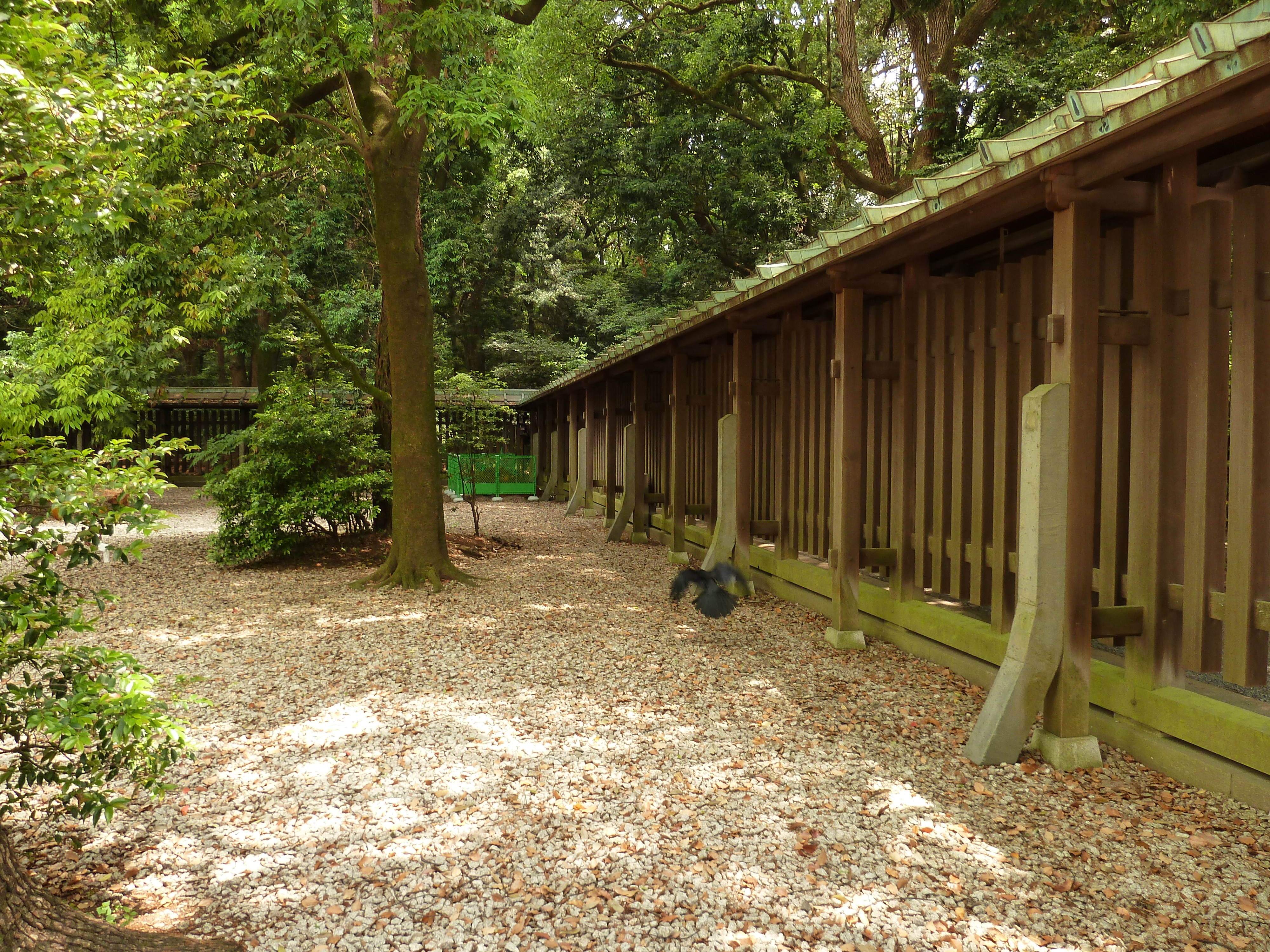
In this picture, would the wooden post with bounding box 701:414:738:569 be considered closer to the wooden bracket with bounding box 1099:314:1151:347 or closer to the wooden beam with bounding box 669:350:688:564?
the wooden beam with bounding box 669:350:688:564

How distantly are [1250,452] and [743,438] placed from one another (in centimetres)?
450

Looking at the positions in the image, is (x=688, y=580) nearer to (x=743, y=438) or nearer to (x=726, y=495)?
(x=726, y=495)

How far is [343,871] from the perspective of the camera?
8.89ft

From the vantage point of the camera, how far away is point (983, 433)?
4.68 m

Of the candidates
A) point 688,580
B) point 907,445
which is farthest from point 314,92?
point 907,445

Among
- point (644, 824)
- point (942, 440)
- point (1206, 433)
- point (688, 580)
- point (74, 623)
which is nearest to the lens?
point (74, 623)

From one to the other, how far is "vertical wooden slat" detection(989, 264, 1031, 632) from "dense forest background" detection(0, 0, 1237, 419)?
160 inches

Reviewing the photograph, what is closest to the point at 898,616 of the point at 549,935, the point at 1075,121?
the point at 1075,121

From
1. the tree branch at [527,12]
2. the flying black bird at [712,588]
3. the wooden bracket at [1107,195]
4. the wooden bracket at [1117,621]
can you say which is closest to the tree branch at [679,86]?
the tree branch at [527,12]

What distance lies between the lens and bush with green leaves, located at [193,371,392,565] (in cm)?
913

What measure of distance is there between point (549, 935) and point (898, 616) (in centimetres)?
371

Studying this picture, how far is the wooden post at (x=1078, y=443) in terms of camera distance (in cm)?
350

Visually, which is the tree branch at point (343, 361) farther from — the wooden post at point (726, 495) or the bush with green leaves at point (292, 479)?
the wooden post at point (726, 495)

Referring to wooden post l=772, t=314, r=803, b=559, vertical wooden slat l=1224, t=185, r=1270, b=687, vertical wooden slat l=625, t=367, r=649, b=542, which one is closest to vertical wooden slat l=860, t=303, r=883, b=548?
wooden post l=772, t=314, r=803, b=559
